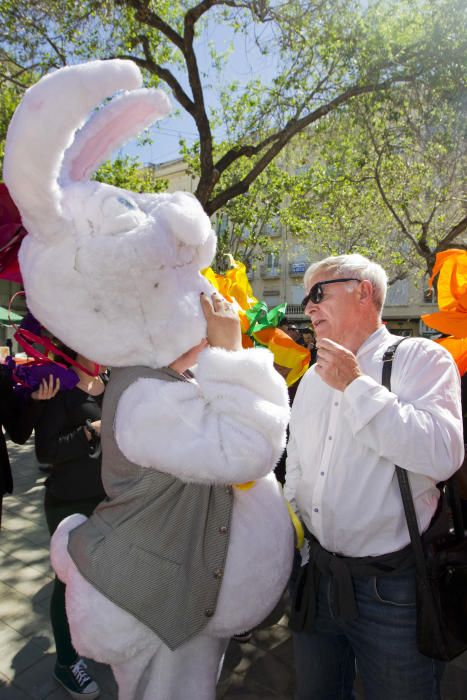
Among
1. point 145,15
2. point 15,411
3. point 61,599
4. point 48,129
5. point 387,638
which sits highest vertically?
point 145,15

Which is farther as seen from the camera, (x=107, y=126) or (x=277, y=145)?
(x=277, y=145)

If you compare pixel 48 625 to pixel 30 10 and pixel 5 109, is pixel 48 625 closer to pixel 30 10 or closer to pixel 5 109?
pixel 30 10

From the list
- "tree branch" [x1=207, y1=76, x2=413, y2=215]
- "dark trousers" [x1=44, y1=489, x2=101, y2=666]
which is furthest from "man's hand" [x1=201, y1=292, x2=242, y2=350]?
"tree branch" [x1=207, y1=76, x2=413, y2=215]

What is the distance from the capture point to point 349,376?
149 centimetres

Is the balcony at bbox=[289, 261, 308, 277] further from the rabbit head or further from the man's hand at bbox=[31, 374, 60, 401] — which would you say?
the rabbit head

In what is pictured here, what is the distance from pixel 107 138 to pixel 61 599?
2105 mm

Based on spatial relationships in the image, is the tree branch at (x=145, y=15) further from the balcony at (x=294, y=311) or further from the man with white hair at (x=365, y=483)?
the balcony at (x=294, y=311)

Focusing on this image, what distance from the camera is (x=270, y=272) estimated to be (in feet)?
105

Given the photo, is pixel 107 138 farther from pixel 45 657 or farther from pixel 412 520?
pixel 45 657

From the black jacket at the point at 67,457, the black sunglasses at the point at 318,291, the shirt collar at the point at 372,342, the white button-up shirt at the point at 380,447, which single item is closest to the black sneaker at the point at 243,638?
the black jacket at the point at 67,457

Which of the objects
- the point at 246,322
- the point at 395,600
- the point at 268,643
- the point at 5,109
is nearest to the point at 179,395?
the point at 395,600

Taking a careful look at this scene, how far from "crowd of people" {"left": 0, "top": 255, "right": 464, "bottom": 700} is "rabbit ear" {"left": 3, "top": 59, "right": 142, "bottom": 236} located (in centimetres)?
61

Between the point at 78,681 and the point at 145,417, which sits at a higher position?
the point at 145,417

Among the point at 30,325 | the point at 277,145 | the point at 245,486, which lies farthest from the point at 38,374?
the point at 277,145
